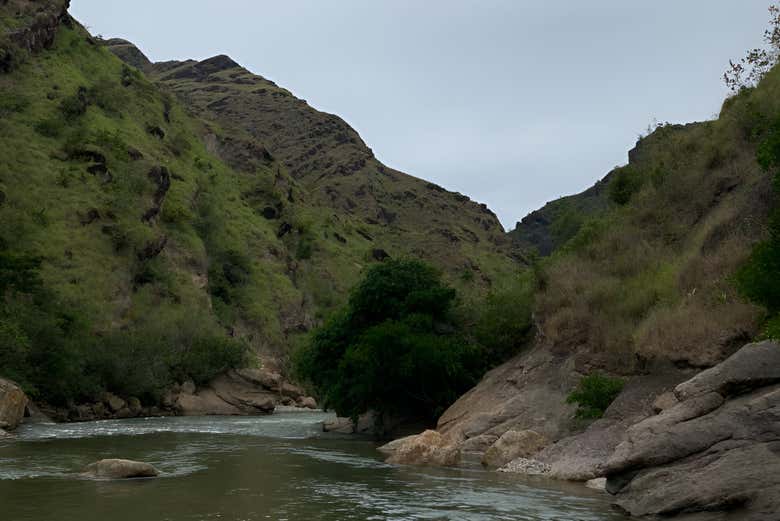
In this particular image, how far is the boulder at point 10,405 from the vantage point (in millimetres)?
37750

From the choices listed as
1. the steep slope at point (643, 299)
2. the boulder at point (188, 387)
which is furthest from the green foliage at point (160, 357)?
the steep slope at point (643, 299)

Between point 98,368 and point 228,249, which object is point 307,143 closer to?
point 228,249

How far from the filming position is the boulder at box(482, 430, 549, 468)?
79.8 feet

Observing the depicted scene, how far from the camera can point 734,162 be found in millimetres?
30656

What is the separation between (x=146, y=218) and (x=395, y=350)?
5858cm

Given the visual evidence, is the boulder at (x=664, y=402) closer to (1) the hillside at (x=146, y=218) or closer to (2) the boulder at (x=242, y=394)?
(1) the hillside at (x=146, y=218)

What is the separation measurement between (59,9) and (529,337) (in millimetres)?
95110

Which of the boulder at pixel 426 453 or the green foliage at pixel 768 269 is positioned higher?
the green foliage at pixel 768 269

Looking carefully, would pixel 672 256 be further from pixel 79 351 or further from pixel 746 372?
pixel 79 351

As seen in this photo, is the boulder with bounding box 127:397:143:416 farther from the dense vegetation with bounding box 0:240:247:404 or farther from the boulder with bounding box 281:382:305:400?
the boulder with bounding box 281:382:305:400

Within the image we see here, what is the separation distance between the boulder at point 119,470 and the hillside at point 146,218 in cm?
2340

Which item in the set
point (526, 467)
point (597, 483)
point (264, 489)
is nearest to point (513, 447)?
point (526, 467)

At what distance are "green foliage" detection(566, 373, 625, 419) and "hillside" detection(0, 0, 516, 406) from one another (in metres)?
15.4

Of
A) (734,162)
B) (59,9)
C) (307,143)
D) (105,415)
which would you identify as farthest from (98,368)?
(307,143)
